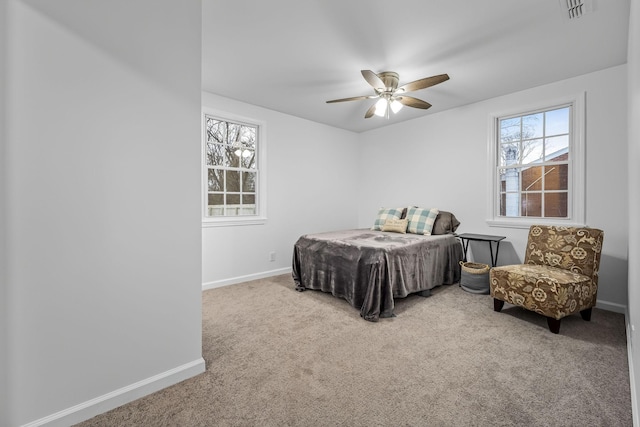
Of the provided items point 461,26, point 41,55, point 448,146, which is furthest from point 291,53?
point 448,146

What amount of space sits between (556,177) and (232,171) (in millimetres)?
4174

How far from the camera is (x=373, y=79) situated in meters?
2.68

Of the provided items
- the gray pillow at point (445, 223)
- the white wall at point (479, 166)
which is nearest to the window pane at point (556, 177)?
the white wall at point (479, 166)

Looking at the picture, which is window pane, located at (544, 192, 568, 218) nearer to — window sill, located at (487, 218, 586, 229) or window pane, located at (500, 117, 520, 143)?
window sill, located at (487, 218, 586, 229)

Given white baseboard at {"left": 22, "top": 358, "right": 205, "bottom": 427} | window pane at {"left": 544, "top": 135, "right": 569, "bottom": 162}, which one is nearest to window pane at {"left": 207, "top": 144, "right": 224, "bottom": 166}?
white baseboard at {"left": 22, "top": 358, "right": 205, "bottom": 427}

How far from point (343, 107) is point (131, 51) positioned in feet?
9.86

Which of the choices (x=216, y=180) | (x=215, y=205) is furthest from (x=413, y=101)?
(x=215, y=205)

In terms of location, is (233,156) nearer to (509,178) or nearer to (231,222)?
(231,222)

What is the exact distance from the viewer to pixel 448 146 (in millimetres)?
4332

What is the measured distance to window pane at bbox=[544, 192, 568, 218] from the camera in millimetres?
3383

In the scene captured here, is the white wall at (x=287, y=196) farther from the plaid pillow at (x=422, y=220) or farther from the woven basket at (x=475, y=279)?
the woven basket at (x=475, y=279)

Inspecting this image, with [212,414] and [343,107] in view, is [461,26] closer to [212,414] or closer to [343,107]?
[343,107]

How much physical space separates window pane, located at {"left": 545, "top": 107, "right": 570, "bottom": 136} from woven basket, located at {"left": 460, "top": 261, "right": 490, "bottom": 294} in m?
1.85

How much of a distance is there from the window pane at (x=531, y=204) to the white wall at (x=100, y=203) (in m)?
3.94
